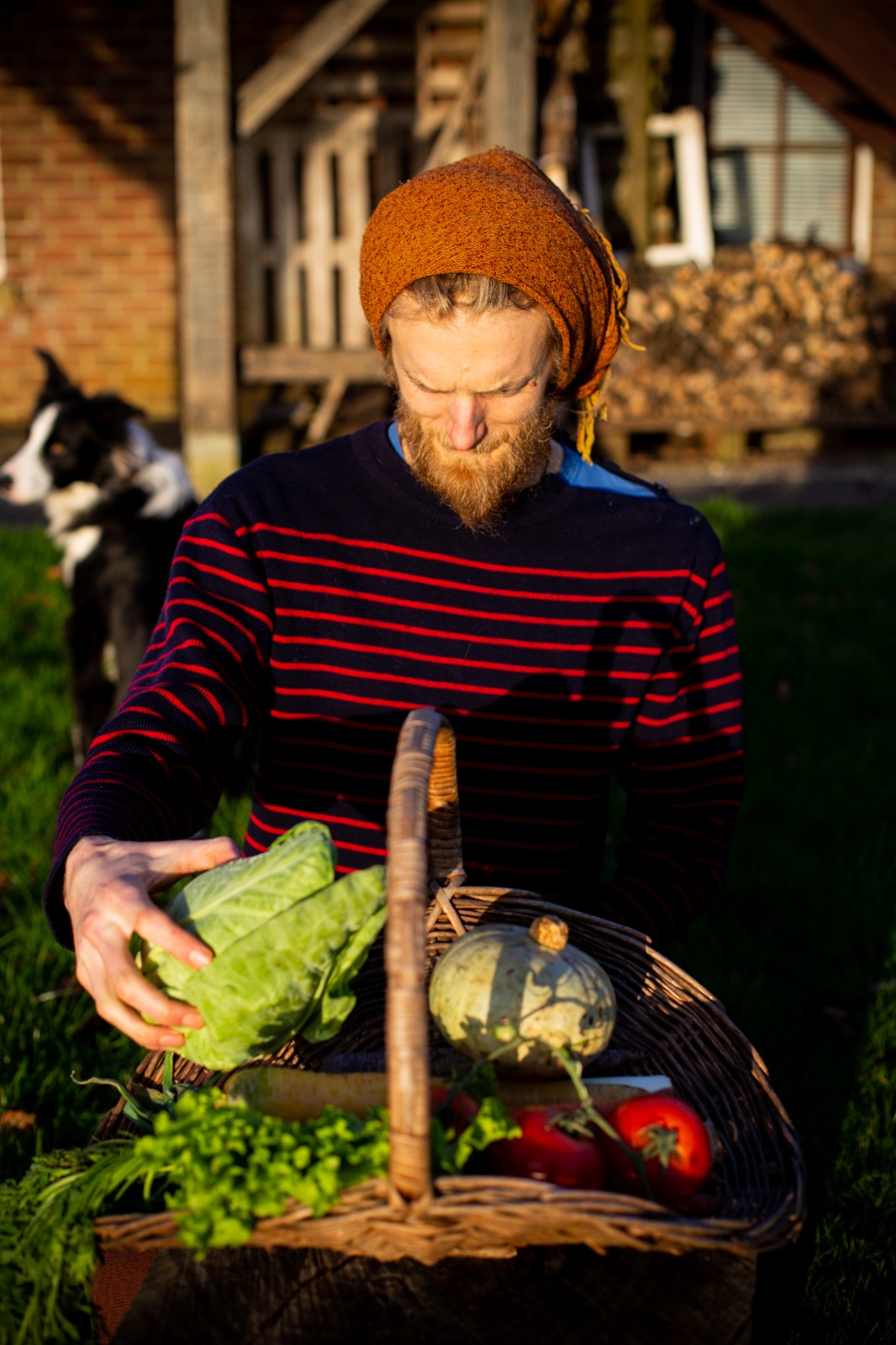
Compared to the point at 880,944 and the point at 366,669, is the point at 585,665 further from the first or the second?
the point at 880,944

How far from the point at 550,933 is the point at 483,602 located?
2.72ft

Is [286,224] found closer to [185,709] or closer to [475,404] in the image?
[475,404]

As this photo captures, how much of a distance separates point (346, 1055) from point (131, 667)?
8.09ft

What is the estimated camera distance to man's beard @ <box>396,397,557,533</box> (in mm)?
2031

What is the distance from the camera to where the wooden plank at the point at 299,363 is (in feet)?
20.6

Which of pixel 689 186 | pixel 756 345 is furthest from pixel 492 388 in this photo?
pixel 689 186

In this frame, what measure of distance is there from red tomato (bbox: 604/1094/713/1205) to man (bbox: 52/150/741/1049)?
0.69 metres

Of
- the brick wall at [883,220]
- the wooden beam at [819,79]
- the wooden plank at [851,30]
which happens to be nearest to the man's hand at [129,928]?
the wooden plank at [851,30]

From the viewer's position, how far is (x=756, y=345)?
27.3 feet

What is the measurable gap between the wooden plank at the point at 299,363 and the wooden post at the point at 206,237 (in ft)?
0.98

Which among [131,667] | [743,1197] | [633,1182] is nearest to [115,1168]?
[633,1182]

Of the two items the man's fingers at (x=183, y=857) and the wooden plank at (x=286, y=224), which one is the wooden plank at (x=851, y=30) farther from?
the man's fingers at (x=183, y=857)

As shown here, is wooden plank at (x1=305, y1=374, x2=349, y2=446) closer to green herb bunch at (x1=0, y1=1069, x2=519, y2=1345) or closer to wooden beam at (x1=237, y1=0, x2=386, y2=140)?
wooden beam at (x1=237, y1=0, x2=386, y2=140)

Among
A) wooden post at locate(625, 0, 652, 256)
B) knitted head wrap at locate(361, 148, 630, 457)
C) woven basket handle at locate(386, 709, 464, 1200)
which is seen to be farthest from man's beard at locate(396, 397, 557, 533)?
wooden post at locate(625, 0, 652, 256)
